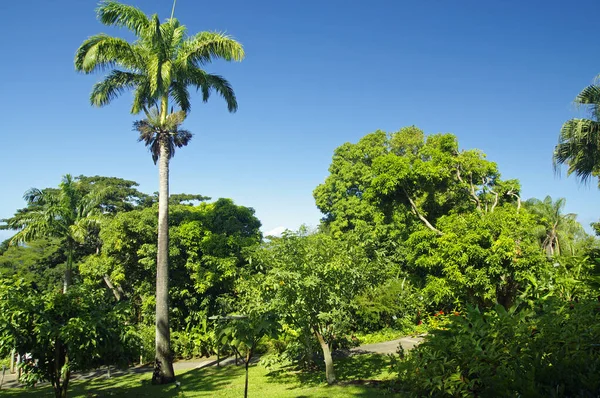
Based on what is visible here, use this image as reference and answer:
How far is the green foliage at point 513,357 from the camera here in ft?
7.05

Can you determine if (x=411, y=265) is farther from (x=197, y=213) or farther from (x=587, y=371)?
(x=587, y=371)

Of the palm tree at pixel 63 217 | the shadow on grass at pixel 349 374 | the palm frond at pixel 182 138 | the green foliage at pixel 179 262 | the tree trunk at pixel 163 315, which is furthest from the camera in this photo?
the palm tree at pixel 63 217

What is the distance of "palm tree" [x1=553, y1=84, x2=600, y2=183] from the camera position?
44.7 feet

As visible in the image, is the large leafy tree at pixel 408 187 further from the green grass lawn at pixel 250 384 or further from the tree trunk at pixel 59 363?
the tree trunk at pixel 59 363

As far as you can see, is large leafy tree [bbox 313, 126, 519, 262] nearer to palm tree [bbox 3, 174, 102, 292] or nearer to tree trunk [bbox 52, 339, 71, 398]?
tree trunk [bbox 52, 339, 71, 398]

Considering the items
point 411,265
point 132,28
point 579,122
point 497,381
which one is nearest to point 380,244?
point 411,265

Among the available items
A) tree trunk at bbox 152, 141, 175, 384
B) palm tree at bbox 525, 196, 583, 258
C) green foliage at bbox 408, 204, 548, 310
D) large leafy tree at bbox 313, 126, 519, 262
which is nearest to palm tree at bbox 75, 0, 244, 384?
tree trunk at bbox 152, 141, 175, 384

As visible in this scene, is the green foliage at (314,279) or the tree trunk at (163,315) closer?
the green foliage at (314,279)

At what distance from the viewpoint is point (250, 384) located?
13.3 meters

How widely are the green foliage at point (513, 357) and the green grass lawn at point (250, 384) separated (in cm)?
726

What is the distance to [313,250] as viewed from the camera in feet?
36.7

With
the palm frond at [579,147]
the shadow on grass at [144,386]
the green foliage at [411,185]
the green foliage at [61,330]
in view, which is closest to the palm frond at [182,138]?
the green foliage at [61,330]

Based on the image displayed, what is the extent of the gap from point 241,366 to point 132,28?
14.2 meters

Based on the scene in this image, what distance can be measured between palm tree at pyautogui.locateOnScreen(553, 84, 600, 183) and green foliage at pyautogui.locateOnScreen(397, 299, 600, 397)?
13.2 m
